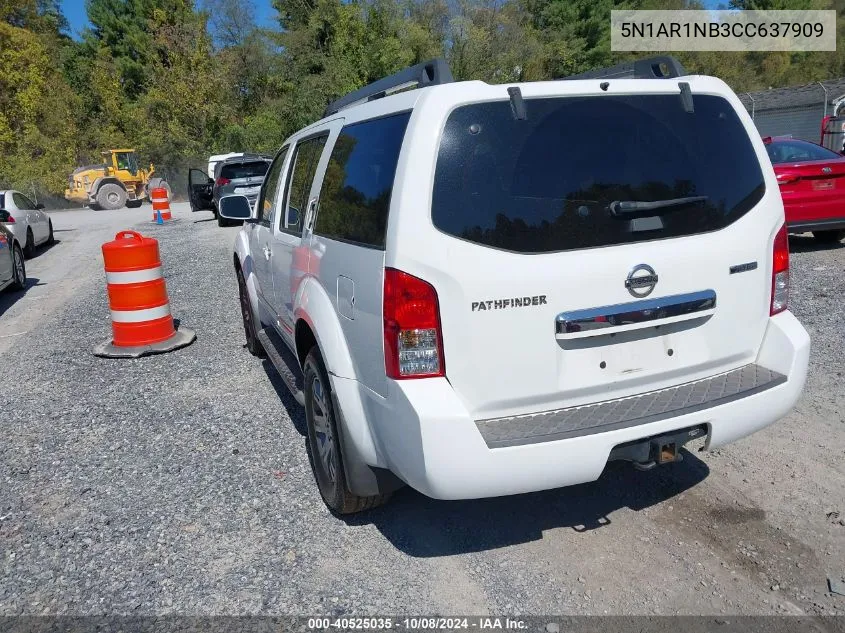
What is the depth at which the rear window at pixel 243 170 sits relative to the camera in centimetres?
1884

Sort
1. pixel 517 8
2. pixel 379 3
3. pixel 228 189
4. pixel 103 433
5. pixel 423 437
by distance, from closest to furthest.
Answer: pixel 423 437
pixel 103 433
pixel 228 189
pixel 379 3
pixel 517 8

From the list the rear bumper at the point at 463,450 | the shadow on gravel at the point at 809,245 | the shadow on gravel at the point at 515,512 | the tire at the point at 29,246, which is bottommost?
the shadow on gravel at the point at 515,512

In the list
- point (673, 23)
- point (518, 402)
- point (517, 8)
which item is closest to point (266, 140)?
point (517, 8)

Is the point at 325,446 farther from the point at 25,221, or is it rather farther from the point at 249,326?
the point at 25,221

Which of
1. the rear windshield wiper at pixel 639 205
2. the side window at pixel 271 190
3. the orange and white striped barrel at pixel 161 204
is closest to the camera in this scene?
the rear windshield wiper at pixel 639 205

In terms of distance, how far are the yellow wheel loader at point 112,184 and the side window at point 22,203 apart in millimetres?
17713

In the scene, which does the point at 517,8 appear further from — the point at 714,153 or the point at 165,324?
the point at 714,153

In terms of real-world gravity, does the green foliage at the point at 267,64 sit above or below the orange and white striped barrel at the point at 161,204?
above

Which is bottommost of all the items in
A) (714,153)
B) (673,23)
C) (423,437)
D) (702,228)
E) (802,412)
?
(802,412)

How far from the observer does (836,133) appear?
63.3 ft

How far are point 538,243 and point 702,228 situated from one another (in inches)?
30.8

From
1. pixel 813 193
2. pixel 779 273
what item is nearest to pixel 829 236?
pixel 813 193

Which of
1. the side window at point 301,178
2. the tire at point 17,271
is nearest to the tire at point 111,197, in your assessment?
the tire at point 17,271

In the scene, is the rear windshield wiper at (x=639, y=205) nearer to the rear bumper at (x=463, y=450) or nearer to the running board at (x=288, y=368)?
the rear bumper at (x=463, y=450)
